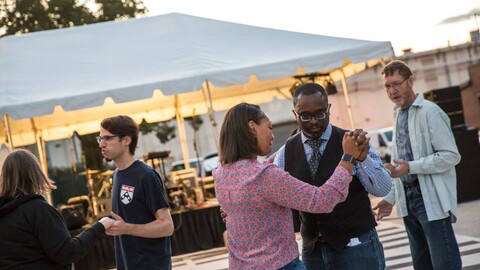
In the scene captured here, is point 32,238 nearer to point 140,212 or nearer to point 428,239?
point 140,212

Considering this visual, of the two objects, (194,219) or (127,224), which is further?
(194,219)

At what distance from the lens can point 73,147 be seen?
21.2 metres

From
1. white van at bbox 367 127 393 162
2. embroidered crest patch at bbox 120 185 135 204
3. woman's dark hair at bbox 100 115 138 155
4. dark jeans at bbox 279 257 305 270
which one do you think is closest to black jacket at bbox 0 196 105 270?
embroidered crest patch at bbox 120 185 135 204

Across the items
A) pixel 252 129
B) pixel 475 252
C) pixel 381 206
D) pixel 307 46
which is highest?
pixel 307 46

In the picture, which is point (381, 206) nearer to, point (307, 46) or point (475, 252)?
point (475, 252)

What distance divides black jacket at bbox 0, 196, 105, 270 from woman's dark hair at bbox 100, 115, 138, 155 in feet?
2.40

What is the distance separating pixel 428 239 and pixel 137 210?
1937mm

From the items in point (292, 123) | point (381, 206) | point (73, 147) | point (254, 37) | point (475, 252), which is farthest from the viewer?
point (292, 123)

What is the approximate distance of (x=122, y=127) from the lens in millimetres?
4879

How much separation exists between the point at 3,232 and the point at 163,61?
30.4 feet

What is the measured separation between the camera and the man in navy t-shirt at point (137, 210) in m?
4.57

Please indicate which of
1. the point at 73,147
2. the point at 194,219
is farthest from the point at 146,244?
the point at 73,147

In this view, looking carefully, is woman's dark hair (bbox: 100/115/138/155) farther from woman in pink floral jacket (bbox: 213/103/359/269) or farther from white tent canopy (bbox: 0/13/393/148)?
white tent canopy (bbox: 0/13/393/148)

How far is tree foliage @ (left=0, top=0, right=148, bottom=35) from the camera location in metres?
30.7
